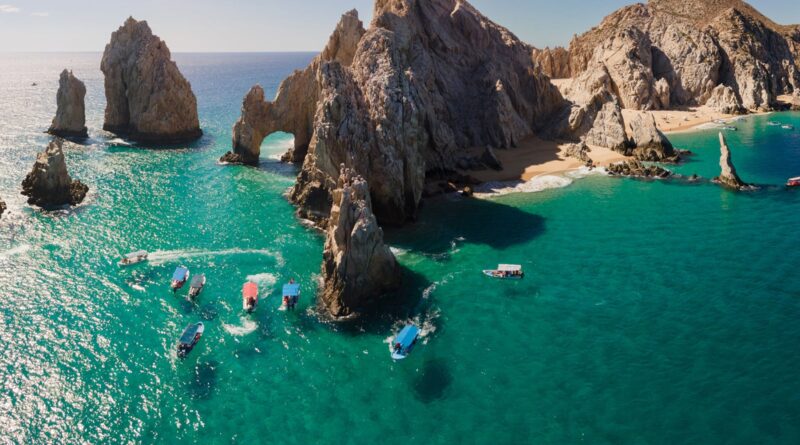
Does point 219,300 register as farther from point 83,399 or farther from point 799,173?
point 799,173

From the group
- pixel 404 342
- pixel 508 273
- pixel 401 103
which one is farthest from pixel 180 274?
pixel 401 103

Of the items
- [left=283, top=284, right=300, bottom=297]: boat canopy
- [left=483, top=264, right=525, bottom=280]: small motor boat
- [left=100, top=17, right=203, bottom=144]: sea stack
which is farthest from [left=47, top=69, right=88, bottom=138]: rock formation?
[left=483, top=264, right=525, bottom=280]: small motor boat

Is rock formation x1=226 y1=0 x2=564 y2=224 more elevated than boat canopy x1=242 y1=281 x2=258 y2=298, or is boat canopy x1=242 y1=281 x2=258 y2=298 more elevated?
rock formation x1=226 y1=0 x2=564 y2=224

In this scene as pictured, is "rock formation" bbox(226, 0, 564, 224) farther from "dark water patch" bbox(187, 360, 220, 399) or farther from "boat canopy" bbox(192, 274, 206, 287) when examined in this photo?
"dark water patch" bbox(187, 360, 220, 399)

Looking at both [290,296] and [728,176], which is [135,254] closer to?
[290,296]

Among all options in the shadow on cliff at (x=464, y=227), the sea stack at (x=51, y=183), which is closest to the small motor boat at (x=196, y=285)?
the shadow on cliff at (x=464, y=227)

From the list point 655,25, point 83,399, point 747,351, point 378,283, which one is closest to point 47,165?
point 83,399
